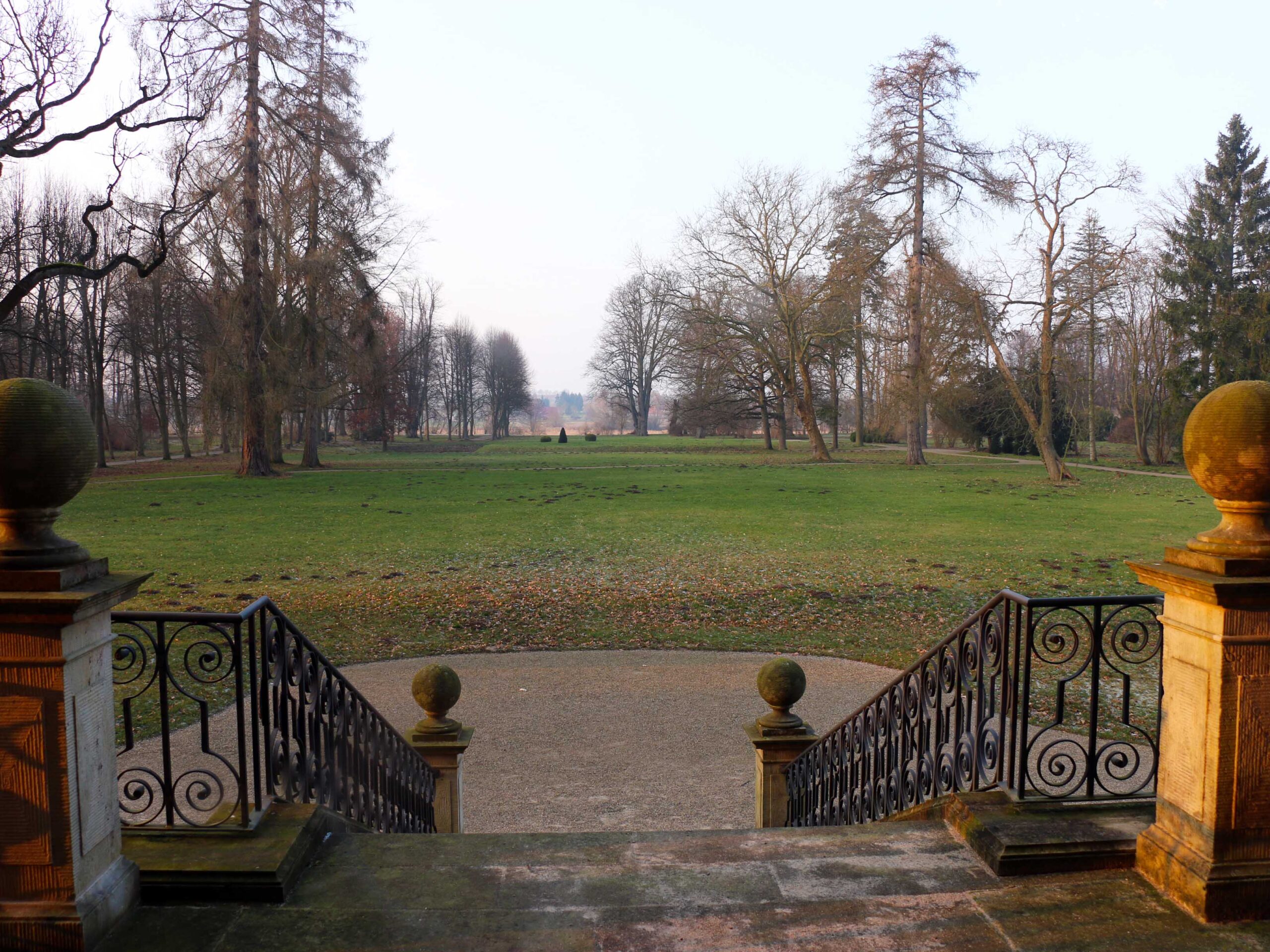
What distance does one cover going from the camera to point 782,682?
6.01 meters

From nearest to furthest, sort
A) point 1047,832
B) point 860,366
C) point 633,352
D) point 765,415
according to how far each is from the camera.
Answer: point 1047,832 → point 860,366 → point 765,415 → point 633,352

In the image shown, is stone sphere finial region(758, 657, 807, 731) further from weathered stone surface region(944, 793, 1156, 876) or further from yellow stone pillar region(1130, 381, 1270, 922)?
yellow stone pillar region(1130, 381, 1270, 922)

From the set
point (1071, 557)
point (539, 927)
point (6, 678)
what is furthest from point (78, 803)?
point (1071, 557)

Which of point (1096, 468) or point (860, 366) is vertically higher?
point (860, 366)

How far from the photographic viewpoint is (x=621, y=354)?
264 feet

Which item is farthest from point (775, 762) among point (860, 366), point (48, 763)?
point (860, 366)

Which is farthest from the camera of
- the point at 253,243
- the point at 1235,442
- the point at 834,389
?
the point at 834,389

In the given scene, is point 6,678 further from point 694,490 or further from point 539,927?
point 694,490

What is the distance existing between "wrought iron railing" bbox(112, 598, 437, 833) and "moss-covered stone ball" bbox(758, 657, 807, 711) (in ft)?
7.82

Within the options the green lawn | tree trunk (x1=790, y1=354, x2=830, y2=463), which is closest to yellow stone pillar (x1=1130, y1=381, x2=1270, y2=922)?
the green lawn

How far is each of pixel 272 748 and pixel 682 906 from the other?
5.94ft

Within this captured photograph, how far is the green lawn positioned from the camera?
36.4 feet

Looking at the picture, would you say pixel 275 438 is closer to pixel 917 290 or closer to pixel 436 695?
pixel 917 290

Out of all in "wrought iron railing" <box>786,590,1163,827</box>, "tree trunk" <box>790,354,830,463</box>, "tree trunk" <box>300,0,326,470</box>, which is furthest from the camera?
"tree trunk" <box>790,354,830,463</box>
